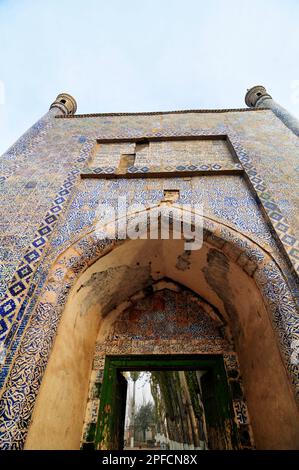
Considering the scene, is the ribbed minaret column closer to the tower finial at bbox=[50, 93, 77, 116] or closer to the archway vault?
the archway vault

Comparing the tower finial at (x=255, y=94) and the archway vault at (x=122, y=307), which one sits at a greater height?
the tower finial at (x=255, y=94)

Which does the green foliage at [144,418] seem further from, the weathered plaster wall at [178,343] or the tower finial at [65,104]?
the tower finial at [65,104]

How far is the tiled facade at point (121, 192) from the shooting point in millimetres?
Result: 1913

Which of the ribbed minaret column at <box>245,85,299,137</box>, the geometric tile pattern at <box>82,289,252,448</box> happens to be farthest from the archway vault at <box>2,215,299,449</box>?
the ribbed minaret column at <box>245,85,299,137</box>

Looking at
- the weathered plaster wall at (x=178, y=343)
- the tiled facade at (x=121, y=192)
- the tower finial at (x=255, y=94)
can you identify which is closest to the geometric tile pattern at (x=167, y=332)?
the weathered plaster wall at (x=178, y=343)

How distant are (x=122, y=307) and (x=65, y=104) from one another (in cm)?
433

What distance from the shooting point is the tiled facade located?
75.3 inches

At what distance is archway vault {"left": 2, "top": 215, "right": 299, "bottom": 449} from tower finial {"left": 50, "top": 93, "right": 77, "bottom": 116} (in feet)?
12.7

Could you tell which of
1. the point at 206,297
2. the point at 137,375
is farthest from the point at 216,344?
the point at 137,375

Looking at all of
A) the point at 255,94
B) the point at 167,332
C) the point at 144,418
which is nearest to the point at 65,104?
the point at 255,94

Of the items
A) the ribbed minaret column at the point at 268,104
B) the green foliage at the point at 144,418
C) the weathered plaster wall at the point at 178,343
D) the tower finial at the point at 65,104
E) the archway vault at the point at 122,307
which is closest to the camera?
the archway vault at the point at 122,307

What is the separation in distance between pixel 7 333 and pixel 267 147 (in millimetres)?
3702

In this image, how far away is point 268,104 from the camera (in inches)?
194

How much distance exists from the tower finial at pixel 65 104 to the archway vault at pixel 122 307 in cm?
387
